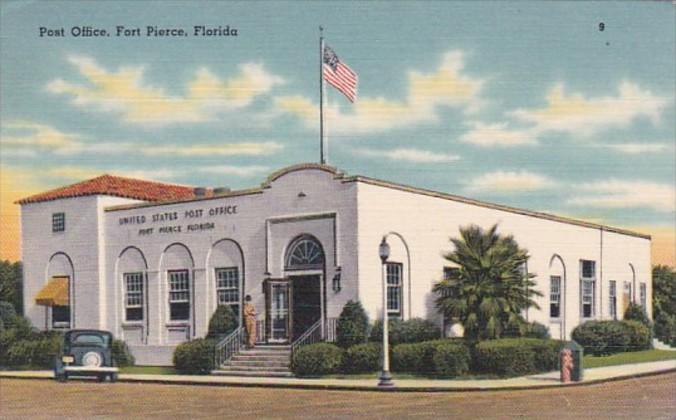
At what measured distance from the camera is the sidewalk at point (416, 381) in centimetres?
1655

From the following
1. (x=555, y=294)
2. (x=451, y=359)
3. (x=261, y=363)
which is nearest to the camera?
(x=555, y=294)

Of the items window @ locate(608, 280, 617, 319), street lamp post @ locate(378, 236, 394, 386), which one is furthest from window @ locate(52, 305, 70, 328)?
window @ locate(608, 280, 617, 319)

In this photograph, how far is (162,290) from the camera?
65.3 ft

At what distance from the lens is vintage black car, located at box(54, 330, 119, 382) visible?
57.6ft

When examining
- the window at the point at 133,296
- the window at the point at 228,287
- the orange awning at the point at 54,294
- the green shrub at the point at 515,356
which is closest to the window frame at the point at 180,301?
the window at the point at 228,287

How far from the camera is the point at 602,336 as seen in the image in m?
17.2

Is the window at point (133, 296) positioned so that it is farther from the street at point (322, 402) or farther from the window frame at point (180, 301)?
the street at point (322, 402)

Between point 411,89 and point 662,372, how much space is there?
5.27 m

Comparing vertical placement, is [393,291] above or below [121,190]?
below

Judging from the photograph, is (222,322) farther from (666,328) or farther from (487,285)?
(666,328)

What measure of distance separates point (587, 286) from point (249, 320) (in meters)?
6.49

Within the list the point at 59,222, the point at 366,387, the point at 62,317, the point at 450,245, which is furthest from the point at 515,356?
the point at 59,222

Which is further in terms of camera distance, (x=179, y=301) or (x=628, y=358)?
(x=179, y=301)

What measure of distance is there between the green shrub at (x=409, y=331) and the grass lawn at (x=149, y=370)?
3431 millimetres
